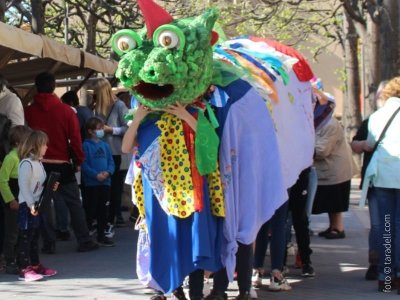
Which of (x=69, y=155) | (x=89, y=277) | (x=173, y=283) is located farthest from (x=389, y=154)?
(x=69, y=155)

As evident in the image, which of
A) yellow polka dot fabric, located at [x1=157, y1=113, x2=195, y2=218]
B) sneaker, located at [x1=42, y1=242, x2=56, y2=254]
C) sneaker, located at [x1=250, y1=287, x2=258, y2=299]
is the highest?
yellow polka dot fabric, located at [x1=157, y1=113, x2=195, y2=218]

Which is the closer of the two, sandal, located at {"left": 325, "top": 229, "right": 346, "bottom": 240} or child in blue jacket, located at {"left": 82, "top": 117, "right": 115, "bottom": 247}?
child in blue jacket, located at {"left": 82, "top": 117, "right": 115, "bottom": 247}

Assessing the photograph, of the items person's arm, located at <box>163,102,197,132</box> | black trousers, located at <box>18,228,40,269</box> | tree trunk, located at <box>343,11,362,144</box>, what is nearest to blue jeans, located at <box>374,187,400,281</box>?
person's arm, located at <box>163,102,197,132</box>

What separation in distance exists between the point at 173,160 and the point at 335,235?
5415mm

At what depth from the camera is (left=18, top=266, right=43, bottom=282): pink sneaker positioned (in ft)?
28.0

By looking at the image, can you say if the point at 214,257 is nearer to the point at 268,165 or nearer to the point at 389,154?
the point at 268,165

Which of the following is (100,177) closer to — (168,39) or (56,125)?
(56,125)

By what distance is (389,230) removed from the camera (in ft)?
26.5

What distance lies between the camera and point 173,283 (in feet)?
21.8

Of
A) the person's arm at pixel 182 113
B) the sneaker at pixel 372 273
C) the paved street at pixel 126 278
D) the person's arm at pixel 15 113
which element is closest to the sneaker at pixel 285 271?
the paved street at pixel 126 278

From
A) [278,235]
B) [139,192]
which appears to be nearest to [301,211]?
[278,235]

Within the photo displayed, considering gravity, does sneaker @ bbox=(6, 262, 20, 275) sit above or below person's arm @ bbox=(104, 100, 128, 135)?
below

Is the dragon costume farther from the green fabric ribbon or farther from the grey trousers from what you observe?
the grey trousers

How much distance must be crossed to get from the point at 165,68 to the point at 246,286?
1.89m
